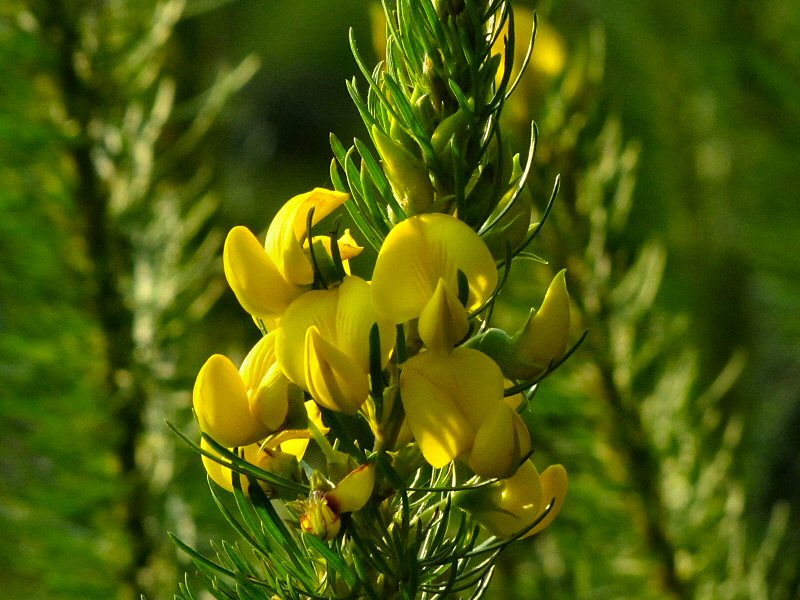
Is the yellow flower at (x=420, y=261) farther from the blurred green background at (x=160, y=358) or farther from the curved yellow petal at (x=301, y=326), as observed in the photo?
the blurred green background at (x=160, y=358)

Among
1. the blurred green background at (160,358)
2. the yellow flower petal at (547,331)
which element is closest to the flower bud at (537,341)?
the yellow flower petal at (547,331)

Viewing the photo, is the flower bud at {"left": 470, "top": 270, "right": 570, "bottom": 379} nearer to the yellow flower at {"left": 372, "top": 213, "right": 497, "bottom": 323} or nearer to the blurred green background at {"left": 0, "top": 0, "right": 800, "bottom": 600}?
the yellow flower at {"left": 372, "top": 213, "right": 497, "bottom": 323}

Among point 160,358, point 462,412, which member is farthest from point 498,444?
point 160,358

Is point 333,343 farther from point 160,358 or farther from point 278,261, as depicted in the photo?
point 160,358

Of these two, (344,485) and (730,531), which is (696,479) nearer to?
(730,531)

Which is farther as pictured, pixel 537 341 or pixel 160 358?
pixel 160 358

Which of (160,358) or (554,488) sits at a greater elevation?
(554,488)
